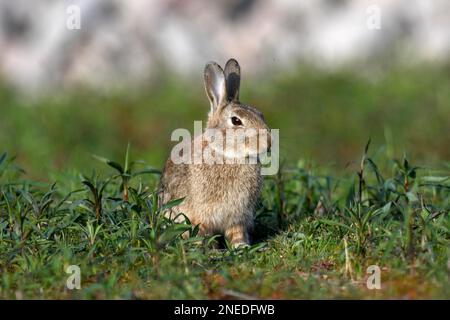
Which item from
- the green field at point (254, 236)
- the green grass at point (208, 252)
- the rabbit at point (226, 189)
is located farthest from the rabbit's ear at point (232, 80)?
the green grass at point (208, 252)

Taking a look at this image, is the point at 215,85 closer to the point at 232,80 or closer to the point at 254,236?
the point at 232,80

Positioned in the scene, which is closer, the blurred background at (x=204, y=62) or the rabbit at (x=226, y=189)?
the rabbit at (x=226, y=189)

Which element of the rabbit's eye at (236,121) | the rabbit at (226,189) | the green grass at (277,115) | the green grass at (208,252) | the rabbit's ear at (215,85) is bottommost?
the green grass at (208,252)

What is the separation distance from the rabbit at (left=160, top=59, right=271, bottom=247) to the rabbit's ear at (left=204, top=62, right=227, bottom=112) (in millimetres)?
218

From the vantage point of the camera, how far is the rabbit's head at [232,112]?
5852mm

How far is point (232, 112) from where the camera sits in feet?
19.8

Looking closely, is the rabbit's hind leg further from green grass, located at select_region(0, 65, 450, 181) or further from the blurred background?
the blurred background

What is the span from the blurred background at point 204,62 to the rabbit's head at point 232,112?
11.2 ft

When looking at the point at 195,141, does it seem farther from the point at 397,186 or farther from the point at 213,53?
the point at 213,53

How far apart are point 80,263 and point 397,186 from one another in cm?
244

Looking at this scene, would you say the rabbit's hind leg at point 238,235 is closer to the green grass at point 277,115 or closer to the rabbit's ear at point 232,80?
the rabbit's ear at point 232,80

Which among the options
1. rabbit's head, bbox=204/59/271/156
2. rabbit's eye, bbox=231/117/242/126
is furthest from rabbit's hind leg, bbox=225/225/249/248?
rabbit's eye, bbox=231/117/242/126

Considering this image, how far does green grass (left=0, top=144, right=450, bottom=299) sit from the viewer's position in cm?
464

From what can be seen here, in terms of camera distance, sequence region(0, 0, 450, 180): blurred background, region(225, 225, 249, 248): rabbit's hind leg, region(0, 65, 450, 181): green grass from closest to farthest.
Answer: region(225, 225, 249, 248): rabbit's hind leg
region(0, 65, 450, 181): green grass
region(0, 0, 450, 180): blurred background
